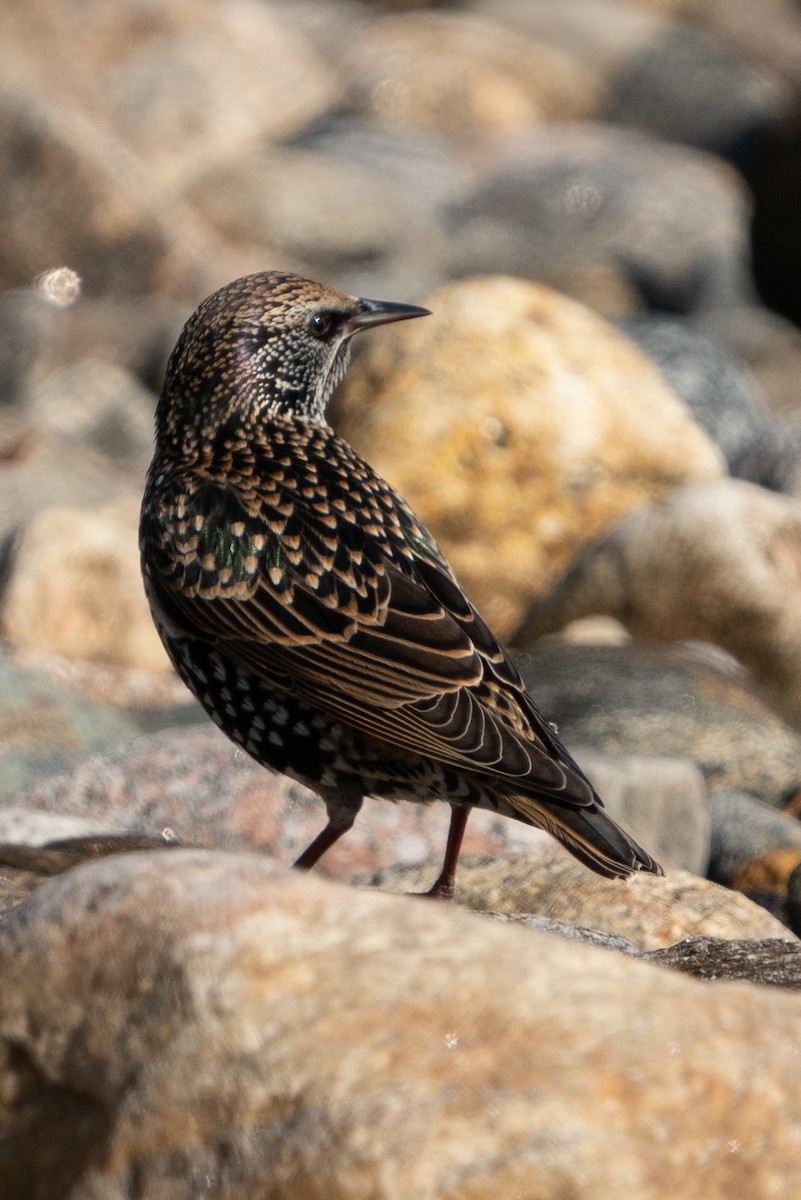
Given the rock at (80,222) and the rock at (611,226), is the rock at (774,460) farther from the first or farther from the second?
the rock at (611,226)

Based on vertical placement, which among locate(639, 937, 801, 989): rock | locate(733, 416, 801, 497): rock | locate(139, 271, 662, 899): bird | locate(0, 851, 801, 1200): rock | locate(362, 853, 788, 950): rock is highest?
locate(0, 851, 801, 1200): rock

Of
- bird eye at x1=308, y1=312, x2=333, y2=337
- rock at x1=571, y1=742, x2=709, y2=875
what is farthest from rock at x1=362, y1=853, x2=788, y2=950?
bird eye at x1=308, y1=312, x2=333, y2=337

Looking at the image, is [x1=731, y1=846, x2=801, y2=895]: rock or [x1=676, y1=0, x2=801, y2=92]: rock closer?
[x1=731, y1=846, x2=801, y2=895]: rock

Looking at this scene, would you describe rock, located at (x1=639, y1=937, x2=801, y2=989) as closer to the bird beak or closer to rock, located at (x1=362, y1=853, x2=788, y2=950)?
rock, located at (x1=362, y1=853, x2=788, y2=950)

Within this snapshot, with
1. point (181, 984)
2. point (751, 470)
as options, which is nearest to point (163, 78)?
point (751, 470)

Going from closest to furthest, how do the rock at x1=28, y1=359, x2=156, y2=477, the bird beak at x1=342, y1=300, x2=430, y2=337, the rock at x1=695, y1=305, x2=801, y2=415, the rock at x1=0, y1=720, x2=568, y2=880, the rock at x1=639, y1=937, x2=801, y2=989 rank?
1. the rock at x1=639, y1=937, x2=801, y2=989
2. the bird beak at x1=342, y1=300, x2=430, y2=337
3. the rock at x1=0, y1=720, x2=568, y2=880
4. the rock at x1=28, y1=359, x2=156, y2=477
5. the rock at x1=695, y1=305, x2=801, y2=415

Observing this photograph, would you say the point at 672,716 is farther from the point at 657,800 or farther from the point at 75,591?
the point at 75,591

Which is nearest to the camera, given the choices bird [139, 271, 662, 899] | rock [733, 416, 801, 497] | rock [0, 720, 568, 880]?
bird [139, 271, 662, 899]
